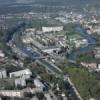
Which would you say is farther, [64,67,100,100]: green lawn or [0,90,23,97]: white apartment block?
[0,90,23,97]: white apartment block

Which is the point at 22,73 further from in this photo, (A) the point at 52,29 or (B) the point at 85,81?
(A) the point at 52,29

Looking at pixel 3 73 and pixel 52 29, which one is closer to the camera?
pixel 3 73

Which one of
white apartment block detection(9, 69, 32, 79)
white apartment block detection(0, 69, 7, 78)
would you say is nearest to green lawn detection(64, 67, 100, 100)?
white apartment block detection(9, 69, 32, 79)

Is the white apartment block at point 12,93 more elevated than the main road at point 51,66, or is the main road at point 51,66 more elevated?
the white apartment block at point 12,93

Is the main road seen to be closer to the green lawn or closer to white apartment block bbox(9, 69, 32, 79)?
the green lawn

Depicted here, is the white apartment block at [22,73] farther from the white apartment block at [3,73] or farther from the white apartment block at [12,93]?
the white apartment block at [12,93]

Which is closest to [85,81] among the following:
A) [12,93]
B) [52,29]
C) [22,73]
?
[12,93]

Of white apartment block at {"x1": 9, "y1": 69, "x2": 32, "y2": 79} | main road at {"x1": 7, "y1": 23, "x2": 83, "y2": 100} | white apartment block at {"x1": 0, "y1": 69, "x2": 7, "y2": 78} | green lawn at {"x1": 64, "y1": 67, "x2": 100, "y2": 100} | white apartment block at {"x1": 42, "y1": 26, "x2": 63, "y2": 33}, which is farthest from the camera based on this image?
white apartment block at {"x1": 42, "y1": 26, "x2": 63, "y2": 33}

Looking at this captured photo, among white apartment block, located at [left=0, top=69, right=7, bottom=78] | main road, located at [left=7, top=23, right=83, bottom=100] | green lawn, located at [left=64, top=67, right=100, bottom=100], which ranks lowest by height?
main road, located at [left=7, top=23, right=83, bottom=100]

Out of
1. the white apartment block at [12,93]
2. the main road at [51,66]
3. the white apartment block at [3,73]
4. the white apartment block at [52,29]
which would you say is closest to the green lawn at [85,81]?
the main road at [51,66]

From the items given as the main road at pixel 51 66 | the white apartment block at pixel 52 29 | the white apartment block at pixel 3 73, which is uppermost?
the white apartment block at pixel 3 73
